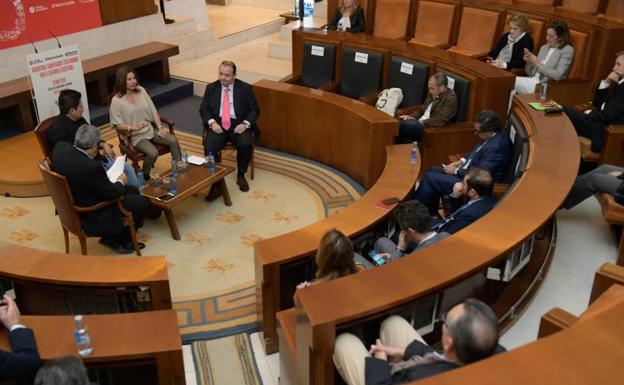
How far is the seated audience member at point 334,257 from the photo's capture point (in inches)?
109

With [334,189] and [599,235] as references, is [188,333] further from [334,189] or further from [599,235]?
[599,235]

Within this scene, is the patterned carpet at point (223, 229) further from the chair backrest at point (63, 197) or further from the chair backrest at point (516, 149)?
the chair backrest at point (516, 149)

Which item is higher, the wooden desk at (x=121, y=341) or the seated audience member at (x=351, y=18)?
the seated audience member at (x=351, y=18)

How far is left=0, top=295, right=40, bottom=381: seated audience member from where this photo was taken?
7.85 ft

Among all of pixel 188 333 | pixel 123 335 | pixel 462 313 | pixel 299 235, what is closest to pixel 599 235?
pixel 299 235

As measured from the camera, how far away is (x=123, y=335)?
272 centimetres

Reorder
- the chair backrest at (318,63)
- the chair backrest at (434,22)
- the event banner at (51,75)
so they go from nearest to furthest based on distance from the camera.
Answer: the event banner at (51,75) < the chair backrest at (318,63) < the chair backrest at (434,22)

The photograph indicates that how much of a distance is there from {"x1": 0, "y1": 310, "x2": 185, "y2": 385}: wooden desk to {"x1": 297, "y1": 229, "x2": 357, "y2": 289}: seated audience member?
72 cm

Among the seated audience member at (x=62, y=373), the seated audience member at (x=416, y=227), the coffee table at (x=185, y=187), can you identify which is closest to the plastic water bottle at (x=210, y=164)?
the coffee table at (x=185, y=187)

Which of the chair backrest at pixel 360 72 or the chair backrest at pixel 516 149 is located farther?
the chair backrest at pixel 360 72

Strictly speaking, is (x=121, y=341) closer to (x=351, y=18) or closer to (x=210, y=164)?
(x=210, y=164)

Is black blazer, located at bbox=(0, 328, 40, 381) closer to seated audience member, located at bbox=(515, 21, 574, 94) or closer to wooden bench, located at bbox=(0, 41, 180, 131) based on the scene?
wooden bench, located at bbox=(0, 41, 180, 131)

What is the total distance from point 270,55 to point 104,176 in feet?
16.8

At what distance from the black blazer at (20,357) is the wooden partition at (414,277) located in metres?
1.09
